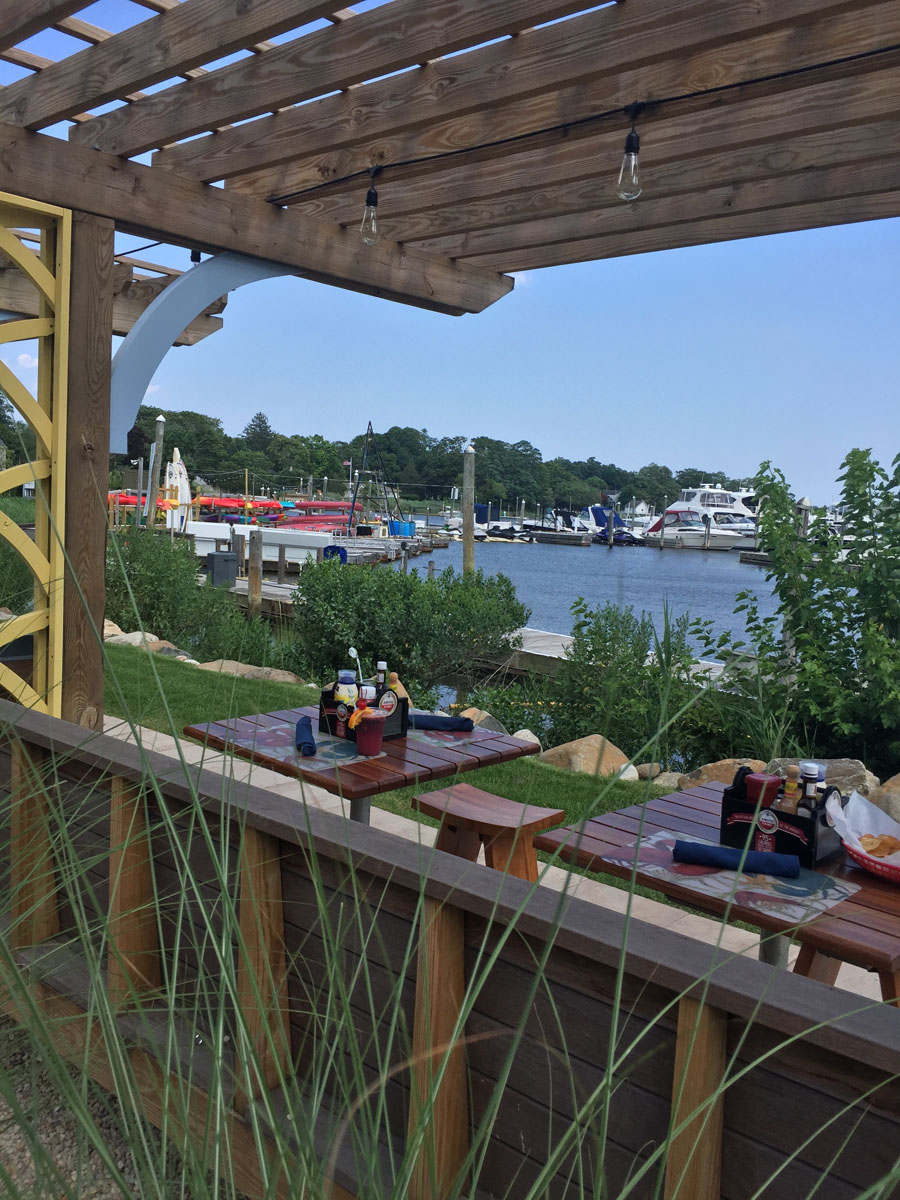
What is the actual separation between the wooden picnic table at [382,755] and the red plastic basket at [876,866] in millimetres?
803

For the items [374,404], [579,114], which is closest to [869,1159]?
[579,114]

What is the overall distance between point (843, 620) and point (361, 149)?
3.42 m

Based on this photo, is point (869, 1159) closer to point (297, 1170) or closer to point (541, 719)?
point (297, 1170)

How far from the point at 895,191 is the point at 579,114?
1.11 metres

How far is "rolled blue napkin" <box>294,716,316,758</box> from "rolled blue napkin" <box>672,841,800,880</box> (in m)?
1.19

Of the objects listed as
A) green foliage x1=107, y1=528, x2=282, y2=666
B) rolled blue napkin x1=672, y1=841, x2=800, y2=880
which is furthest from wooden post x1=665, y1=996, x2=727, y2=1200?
green foliage x1=107, y1=528, x2=282, y2=666

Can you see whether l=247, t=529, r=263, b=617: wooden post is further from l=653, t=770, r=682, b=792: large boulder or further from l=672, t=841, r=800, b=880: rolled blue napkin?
l=672, t=841, r=800, b=880: rolled blue napkin

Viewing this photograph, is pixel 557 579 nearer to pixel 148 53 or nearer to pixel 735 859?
pixel 148 53

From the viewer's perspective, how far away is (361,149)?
345 cm

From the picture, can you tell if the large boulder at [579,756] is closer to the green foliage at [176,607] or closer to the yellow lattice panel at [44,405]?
the yellow lattice panel at [44,405]

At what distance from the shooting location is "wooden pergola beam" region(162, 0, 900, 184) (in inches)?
95.6

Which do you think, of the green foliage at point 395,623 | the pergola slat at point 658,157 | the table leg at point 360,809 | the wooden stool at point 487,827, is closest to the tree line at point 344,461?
the green foliage at point 395,623

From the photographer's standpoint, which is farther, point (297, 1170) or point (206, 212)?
point (206, 212)

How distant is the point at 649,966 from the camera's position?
44.9 inches
